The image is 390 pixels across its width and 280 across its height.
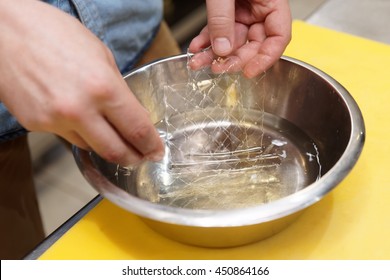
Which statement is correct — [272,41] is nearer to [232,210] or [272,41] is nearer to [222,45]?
[222,45]

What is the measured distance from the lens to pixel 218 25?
1.73ft

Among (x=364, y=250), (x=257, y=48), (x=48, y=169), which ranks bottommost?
(x=48, y=169)

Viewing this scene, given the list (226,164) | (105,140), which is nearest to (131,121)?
(105,140)

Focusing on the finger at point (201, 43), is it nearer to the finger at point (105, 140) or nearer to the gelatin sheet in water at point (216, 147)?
the gelatin sheet in water at point (216, 147)

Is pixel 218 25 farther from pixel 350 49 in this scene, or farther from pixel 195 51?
pixel 350 49

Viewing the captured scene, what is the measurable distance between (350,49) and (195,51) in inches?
9.4

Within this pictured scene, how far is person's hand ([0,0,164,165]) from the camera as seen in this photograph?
346 mm

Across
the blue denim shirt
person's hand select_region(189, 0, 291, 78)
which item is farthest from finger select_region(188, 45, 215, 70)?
the blue denim shirt

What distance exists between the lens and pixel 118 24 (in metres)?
0.61

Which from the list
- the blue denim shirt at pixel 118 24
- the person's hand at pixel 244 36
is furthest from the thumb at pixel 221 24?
the blue denim shirt at pixel 118 24

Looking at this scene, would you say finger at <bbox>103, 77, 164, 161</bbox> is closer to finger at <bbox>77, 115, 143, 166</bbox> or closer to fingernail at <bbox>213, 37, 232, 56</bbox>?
finger at <bbox>77, 115, 143, 166</bbox>

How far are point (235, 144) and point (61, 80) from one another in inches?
10.5
